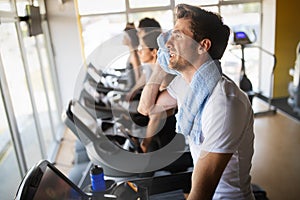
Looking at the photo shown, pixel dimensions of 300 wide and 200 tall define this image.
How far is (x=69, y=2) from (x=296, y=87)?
3067mm

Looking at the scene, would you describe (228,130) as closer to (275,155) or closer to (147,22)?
(147,22)

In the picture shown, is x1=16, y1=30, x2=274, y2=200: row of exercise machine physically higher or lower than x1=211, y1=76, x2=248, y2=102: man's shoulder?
lower

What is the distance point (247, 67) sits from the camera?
165cm

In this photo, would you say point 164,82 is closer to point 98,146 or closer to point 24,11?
point 98,146

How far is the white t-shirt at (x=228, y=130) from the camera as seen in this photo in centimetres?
91

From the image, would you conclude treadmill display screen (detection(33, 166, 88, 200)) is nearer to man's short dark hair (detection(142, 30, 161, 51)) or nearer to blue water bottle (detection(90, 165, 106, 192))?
blue water bottle (detection(90, 165, 106, 192))

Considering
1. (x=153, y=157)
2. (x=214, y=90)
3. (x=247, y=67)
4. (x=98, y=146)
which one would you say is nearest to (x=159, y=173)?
(x=153, y=157)

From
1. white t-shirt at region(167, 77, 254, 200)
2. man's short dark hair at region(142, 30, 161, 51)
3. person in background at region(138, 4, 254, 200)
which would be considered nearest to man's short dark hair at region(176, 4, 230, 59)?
person in background at region(138, 4, 254, 200)

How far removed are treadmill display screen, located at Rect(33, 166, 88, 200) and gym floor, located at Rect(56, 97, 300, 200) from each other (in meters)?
0.76

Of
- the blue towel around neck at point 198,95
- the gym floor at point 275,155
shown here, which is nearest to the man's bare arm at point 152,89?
the blue towel around neck at point 198,95

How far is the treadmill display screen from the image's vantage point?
2.97 feet

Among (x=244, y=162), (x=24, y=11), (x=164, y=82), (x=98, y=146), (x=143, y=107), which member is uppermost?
(x=24, y=11)

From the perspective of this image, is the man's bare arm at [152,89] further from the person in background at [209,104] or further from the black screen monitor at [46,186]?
the black screen monitor at [46,186]

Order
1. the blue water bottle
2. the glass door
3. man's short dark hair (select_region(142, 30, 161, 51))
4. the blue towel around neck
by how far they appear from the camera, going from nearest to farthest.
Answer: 1. the blue towel around neck
2. man's short dark hair (select_region(142, 30, 161, 51))
3. the blue water bottle
4. the glass door
